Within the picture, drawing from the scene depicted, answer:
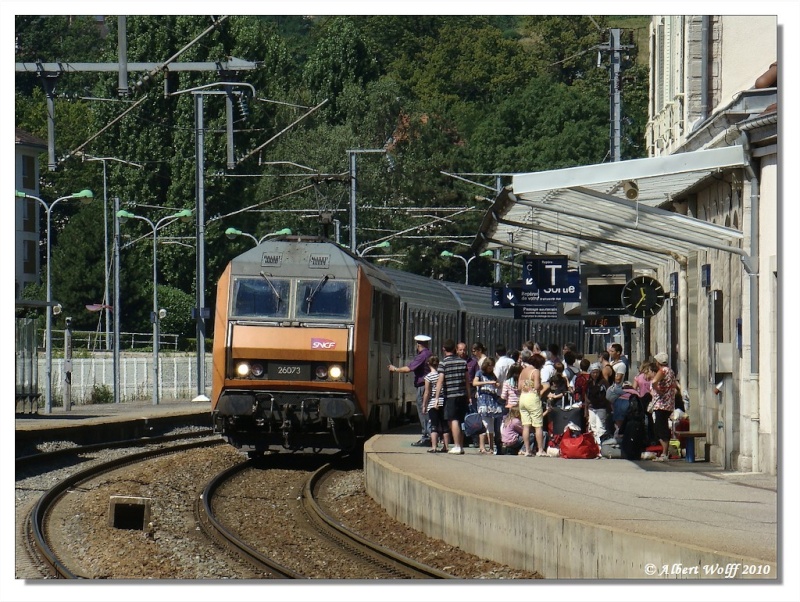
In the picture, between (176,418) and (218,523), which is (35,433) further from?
(218,523)

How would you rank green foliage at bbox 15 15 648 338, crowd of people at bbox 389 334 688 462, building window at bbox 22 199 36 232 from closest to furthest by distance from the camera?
1. crowd of people at bbox 389 334 688 462
2. building window at bbox 22 199 36 232
3. green foliage at bbox 15 15 648 338

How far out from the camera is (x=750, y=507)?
47.1 ft

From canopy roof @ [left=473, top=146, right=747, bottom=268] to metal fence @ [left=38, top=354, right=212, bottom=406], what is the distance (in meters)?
25.7

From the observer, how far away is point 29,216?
5316cm

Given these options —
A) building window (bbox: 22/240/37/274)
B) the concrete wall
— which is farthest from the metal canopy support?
building window (bbox: 22/240/37/274)

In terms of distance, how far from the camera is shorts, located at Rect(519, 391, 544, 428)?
21.0 meters

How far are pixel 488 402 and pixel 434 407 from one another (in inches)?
41.5

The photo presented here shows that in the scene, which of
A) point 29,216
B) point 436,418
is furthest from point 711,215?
point 29,216

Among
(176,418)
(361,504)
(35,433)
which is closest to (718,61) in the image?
(361,504)

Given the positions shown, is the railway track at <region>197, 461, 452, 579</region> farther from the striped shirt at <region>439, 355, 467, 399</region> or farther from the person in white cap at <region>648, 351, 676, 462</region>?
the person in white cap at <region>648, 351, 676, 462</region>

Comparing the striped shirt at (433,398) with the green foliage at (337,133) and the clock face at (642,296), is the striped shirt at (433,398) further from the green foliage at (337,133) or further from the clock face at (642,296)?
the green foliage at (337,133)

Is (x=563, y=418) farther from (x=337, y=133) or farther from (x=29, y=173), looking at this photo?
(x=337, y=133)

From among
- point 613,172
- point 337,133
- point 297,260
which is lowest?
point 297,260
